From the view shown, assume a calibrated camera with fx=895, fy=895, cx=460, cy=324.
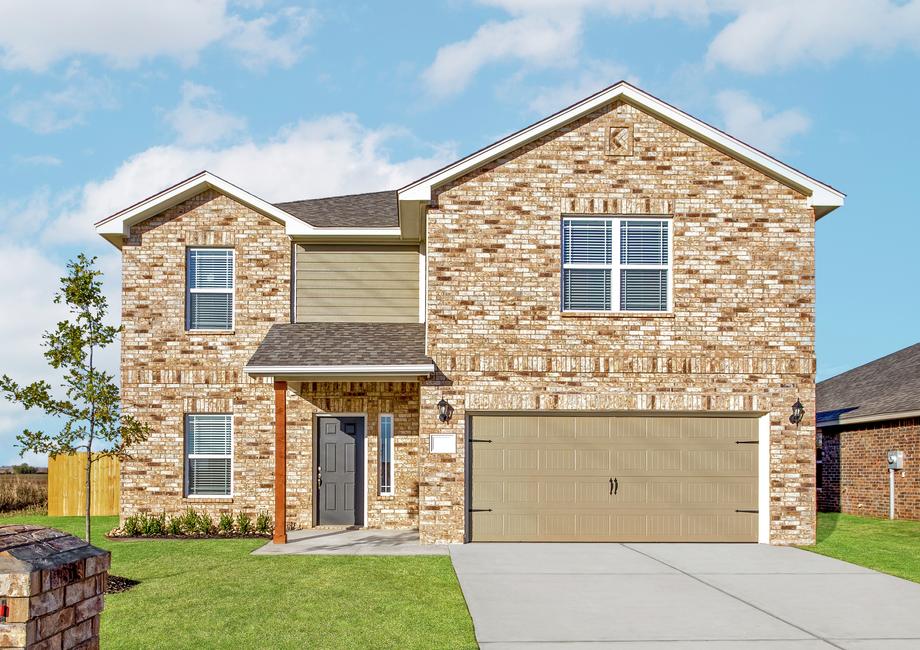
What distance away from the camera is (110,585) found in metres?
11.4

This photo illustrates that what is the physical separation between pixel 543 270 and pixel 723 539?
5645mm

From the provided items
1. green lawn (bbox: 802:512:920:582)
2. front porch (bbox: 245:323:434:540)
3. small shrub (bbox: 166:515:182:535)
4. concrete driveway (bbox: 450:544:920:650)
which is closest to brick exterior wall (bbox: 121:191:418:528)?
front porch (bbox: 245:323:434:540)

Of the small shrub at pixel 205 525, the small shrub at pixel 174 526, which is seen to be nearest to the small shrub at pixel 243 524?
the small shrub at pixel 205 525

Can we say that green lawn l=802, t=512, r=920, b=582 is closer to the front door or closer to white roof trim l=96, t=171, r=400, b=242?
the front door

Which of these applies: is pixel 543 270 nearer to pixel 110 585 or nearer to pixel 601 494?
pixel 601 494

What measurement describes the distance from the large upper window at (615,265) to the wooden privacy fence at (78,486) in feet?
43.1

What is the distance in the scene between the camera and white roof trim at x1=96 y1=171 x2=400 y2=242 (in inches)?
692

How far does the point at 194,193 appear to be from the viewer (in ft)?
59.0

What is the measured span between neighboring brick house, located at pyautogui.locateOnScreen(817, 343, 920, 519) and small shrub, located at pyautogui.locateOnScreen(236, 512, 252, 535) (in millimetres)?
14767

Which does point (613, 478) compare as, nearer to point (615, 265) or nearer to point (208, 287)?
point (615, 265)

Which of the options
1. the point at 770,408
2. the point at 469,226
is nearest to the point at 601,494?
the point at 770,408

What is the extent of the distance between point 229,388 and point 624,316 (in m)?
7.91

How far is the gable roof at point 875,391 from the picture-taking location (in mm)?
21641

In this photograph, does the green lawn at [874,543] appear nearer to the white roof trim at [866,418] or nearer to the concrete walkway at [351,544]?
the white roof trim at [866,418]
